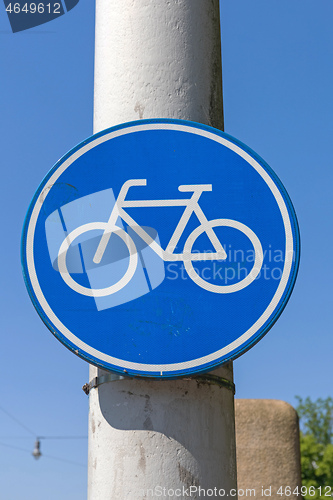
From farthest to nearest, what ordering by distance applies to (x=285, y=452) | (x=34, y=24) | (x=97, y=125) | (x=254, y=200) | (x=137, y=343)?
(x=285, y=452), (x=34, y=24), (x=97, y=125), (x=254, y=200), (x=137, y=343)

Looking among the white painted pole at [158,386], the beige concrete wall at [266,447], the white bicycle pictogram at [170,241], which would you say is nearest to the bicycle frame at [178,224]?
the white bicycle pictogram at [170,241]

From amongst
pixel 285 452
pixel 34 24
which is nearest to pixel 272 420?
pixel 285 452

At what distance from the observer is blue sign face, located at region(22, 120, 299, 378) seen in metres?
1.93

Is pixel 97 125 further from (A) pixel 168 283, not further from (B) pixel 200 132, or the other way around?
(A) pixel 168 283

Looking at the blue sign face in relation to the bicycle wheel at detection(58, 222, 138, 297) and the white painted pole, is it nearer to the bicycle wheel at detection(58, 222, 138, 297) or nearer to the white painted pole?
the bicycle wheel at detection(58, 222, 138, 297)

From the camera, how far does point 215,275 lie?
6.47 feet

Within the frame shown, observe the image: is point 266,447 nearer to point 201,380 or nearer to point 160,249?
point 201,380

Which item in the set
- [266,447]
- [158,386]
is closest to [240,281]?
[158,386]

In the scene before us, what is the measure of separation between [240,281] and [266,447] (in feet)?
14.6

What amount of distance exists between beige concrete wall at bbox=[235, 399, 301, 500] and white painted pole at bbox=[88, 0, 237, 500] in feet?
13.5

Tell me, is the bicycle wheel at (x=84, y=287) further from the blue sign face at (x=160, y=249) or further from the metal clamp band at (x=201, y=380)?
the metal clamp band at (x=201, y=380)

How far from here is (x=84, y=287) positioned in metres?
1.99

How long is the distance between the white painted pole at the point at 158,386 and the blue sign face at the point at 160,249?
112mm

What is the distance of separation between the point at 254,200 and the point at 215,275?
27 centimetres
